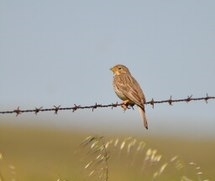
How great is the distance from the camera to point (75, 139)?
43.2m

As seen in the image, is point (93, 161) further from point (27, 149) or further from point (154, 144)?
point (154, 144)

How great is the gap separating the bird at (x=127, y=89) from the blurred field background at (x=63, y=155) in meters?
1.66

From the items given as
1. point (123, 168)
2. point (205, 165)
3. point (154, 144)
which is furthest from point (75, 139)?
point (123, 168)

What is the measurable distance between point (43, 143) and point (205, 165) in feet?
27.8

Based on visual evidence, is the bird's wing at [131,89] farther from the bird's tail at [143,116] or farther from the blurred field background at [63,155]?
the blurred field background at [63,155]

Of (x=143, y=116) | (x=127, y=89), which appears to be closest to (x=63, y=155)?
(x=127, y=89)

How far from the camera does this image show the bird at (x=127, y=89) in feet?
49.3

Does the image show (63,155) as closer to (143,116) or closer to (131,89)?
(131,89)

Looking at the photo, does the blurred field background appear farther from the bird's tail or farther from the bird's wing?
the bird's tail

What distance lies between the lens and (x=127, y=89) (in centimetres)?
1570

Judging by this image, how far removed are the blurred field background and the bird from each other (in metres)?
1.66

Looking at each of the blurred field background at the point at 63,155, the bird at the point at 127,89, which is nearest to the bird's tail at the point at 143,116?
the bird at the point at 127,89

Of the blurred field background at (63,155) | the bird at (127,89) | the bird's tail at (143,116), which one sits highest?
the blurred field background at (63,155)

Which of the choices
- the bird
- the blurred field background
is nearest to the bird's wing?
the bird
